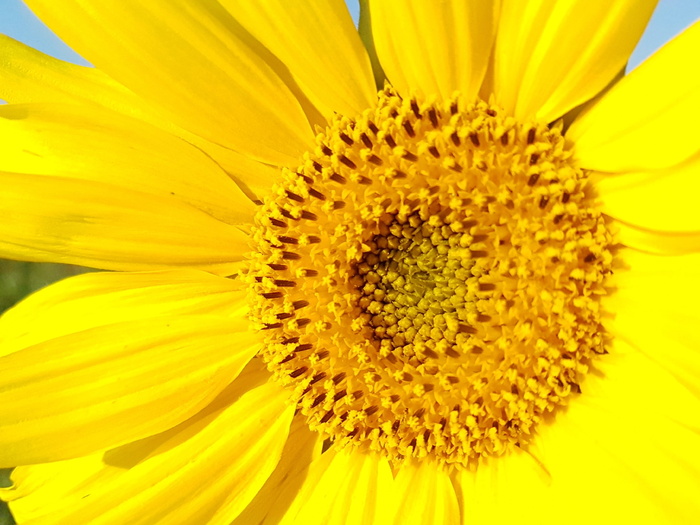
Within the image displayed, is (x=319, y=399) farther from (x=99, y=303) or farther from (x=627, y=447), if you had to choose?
(x=627, y=447)

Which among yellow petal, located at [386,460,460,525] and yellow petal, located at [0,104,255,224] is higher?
yellow petal, located at [0,104,255,224]

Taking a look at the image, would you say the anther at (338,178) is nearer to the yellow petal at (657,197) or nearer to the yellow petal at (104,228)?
the yellow petal at (104,228)

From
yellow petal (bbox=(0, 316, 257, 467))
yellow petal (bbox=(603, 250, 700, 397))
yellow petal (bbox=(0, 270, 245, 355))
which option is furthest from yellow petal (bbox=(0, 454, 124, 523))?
yellow petal (bbox=(603, 250, 700, 397))

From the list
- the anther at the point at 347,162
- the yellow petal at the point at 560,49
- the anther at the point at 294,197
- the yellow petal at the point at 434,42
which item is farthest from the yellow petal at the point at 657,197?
the anther at the point at 294,197

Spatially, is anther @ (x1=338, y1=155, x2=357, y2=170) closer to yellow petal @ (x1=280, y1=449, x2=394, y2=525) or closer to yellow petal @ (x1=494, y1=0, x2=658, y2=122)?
yellow petal @ (x1=494, y1=0, x2=658, y2=122)

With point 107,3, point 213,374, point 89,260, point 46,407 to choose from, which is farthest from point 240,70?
point 46,407

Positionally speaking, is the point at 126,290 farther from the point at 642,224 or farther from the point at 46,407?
the point at 642,224
